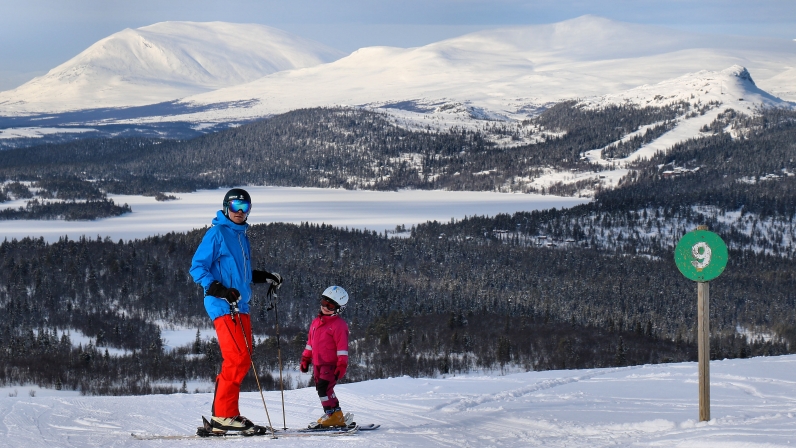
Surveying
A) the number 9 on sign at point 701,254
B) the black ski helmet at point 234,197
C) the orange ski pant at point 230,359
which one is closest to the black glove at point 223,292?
the orange ski pant at point 230,359

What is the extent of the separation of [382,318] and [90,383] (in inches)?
1356

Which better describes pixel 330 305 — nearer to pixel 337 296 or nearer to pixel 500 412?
pixel 337 296

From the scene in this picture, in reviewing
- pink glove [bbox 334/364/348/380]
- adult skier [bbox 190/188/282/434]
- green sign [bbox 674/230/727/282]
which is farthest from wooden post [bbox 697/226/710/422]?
adult skier [bbox 190/188/282/434]

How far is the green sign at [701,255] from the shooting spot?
11695mm

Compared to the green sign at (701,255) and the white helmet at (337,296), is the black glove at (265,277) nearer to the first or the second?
the white helmet at (337,296)

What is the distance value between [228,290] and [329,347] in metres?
2.11

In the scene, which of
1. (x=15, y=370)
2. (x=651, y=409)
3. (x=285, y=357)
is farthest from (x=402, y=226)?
(x=651, y=409)

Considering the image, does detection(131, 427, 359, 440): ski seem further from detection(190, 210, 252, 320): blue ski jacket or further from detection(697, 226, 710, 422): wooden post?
detection(697, 226, 710, 422): wooden post

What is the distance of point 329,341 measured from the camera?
12945 mm

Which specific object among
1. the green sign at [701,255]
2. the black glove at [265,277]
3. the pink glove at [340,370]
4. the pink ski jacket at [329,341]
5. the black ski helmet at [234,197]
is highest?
the black ski helmet at [234,197]

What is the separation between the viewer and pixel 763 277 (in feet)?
429

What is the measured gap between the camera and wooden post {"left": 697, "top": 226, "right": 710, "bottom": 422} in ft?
39.1

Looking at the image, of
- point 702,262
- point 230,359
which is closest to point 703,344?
point 702,262

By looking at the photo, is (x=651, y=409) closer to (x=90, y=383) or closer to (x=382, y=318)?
(x=90, y=383)
